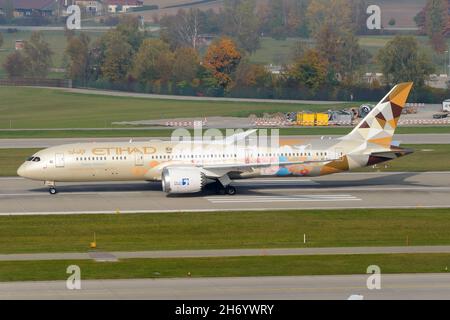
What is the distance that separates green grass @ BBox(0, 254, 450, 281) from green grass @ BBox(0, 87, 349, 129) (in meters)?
77.6

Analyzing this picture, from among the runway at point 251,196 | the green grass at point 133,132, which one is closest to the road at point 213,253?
the runway at point 251,196

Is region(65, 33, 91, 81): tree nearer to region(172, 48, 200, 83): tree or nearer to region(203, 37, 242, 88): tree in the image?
region(172, 48, 200, 83): tree

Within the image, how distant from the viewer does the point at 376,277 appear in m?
40.5

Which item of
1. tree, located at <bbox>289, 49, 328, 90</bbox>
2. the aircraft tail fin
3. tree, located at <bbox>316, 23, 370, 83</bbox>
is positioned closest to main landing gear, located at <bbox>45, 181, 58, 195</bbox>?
the aircraft tail fin

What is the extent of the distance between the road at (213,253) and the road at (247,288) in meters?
5.52

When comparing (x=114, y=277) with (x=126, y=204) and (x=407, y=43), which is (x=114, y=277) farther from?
(x=407, y=43)

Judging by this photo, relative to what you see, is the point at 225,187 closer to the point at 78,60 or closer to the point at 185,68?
the point at 185,68

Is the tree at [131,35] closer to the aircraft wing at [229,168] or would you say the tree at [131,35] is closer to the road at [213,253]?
the aircraft wing at [229,168]

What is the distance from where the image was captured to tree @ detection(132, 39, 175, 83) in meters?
172

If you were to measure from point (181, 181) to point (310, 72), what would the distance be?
96.4 m

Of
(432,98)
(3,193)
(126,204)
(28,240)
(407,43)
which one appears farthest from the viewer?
(407,43)
